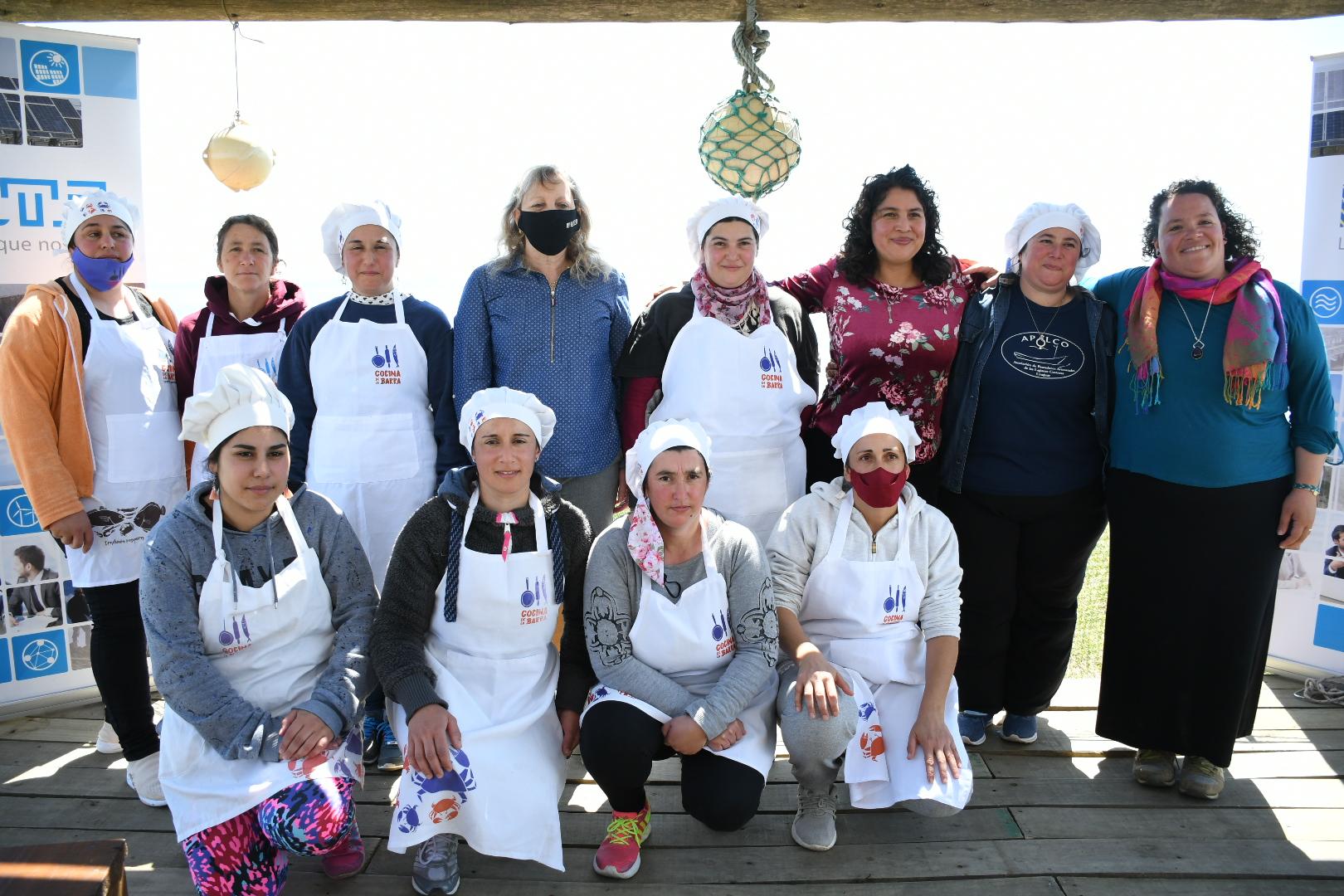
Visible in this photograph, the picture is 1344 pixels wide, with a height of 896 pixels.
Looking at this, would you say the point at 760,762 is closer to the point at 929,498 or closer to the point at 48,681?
the point at 929,498

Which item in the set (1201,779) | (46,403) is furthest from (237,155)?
(1201,779)

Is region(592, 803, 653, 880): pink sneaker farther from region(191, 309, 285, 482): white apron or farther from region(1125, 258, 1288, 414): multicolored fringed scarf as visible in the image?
region(1125, 258, 1288, 414): multicolored fringed scarf

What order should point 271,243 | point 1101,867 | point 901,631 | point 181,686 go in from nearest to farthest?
1. point 181,686
2. point 1101,867
3. point 901,631
4. point 271,243

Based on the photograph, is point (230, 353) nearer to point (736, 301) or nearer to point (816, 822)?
point (736, 301)

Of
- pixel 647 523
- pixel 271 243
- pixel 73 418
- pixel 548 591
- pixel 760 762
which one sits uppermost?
pixel 271 243

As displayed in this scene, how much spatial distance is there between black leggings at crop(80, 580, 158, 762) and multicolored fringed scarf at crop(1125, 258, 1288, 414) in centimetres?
360

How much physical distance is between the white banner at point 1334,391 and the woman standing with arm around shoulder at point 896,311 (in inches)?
76.0

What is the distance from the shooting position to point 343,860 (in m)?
2.85

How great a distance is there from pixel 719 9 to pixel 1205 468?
91.6 inches

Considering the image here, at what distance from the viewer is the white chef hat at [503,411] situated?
9.70 ft

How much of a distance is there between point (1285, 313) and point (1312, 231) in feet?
4.88

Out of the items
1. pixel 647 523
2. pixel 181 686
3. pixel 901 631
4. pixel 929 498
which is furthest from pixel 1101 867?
pixel 181 686

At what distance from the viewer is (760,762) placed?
296cm

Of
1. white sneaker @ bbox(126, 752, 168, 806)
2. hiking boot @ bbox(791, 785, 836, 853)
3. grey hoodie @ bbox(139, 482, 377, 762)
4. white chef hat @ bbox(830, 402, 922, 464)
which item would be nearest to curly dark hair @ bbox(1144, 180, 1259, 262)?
white chef hat @ bbox(830, 402, 922, 464)
